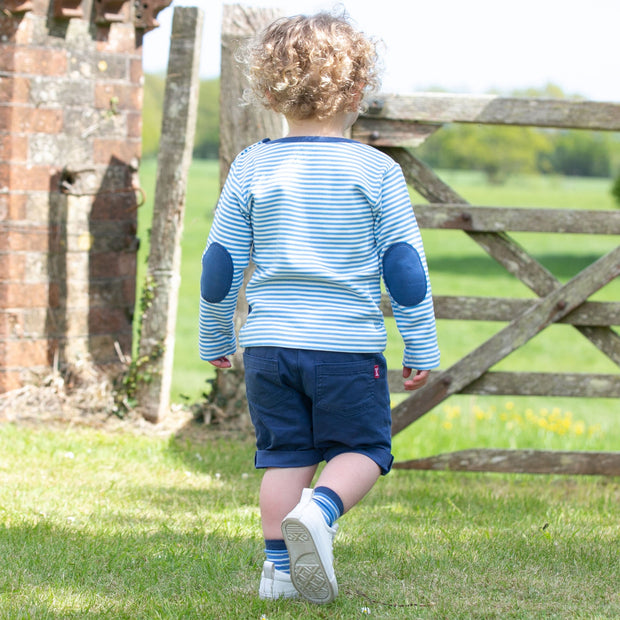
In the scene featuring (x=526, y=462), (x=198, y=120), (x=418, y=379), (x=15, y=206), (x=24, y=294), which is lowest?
(x=198, y=120)

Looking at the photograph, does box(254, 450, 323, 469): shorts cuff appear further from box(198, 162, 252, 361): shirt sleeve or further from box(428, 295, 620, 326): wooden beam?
box(428, 295, 620, 326): wooden beam

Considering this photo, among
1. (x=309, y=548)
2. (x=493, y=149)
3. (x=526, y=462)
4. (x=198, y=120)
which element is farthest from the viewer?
(x=493, y=149)

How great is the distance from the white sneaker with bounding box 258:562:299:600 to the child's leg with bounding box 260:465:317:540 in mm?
98

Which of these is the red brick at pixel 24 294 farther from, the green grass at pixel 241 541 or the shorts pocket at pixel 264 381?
the shorts pocket at pixel 264 381

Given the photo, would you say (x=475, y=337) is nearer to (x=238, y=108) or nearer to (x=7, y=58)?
(x=238, y=108)

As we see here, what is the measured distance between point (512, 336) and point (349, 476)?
1.88m

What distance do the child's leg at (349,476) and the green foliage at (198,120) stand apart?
62.1 meters

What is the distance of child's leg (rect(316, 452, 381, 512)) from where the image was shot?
2.55m

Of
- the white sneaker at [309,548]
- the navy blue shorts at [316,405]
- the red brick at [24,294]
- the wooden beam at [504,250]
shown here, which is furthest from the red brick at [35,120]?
the white sneaker at [309,548]

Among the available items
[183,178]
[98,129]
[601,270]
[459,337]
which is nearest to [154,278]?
[183,178]

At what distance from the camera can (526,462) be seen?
4.29 metres

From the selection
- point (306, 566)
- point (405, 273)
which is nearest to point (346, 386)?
point (405, 273)

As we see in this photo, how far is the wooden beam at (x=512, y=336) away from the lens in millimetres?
4137

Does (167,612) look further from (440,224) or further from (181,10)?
(181,10)
